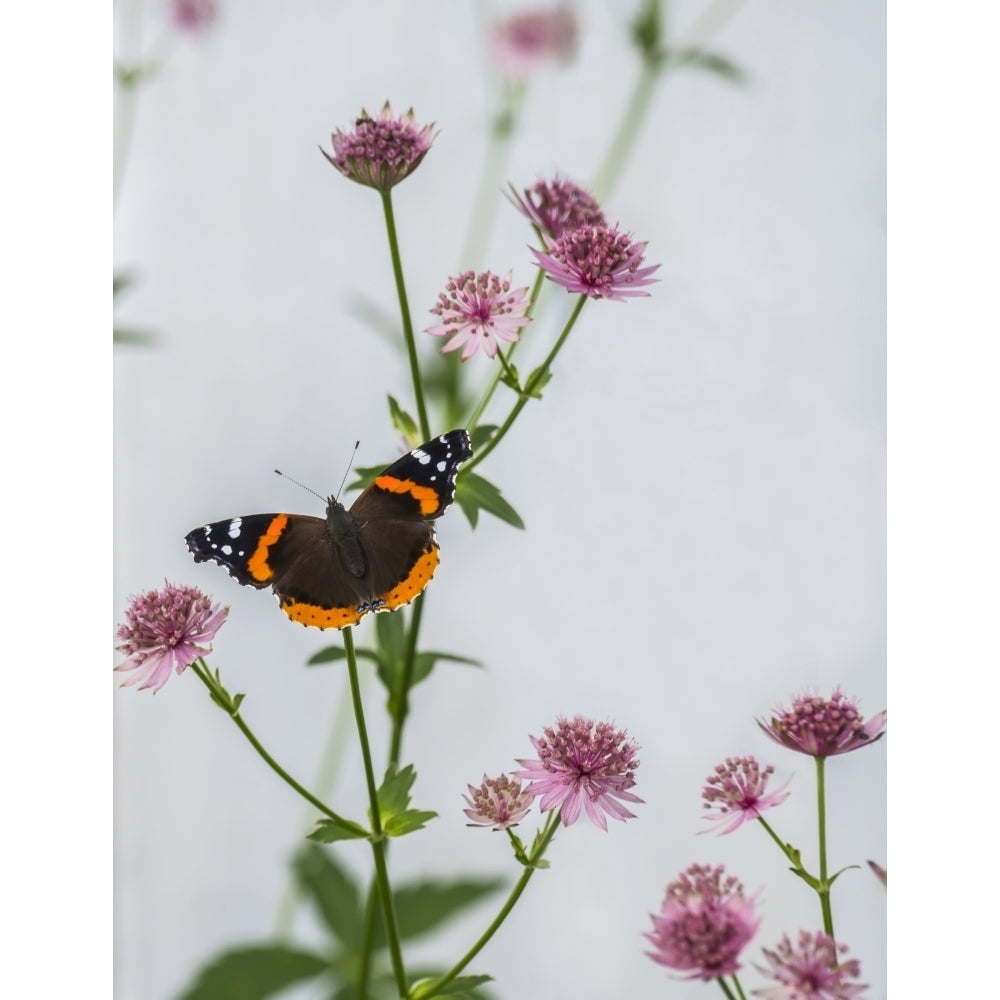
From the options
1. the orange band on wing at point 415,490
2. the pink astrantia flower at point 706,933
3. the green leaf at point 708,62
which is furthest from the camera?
the green leaf at point 708,62

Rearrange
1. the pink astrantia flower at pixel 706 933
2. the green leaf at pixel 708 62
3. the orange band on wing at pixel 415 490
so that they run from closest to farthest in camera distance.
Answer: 1. the pink astrantia flower at pixel 706 933
2. the orange band on wing at pixel 415 490
3. the green leaf at pixel 708 62

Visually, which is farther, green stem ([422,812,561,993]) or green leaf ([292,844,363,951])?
Result: green leaf ([292,844,363,951])

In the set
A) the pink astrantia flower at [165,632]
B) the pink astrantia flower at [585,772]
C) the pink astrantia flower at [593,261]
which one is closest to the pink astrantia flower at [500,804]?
the pink astrantia flower at [585,772]

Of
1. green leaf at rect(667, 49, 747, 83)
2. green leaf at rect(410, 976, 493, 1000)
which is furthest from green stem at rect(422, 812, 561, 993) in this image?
green leaf at rect(667, 49, 747, 83)

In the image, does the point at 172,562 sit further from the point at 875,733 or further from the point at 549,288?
the point at 875,733

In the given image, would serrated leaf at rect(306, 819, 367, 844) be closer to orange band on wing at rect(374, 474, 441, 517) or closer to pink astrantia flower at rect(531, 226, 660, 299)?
orange band on wing at rect(374, 474, 441, 517)

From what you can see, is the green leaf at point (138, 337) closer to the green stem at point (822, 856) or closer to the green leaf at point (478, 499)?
the green leaf at point (478, 499)
